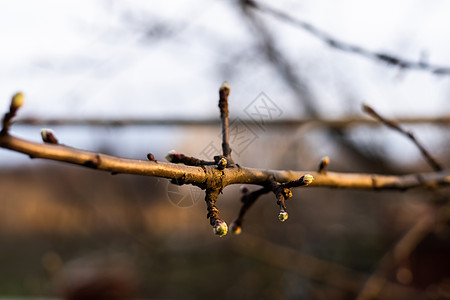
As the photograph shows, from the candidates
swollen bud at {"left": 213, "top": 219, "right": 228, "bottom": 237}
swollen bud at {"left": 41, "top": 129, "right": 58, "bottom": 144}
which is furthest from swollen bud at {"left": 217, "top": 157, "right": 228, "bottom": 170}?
swollen bud at {"left": 41, "top": 129, "right": 58, "bottom": 144}

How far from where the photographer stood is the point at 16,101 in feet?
1.12

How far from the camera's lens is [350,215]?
4.13 meters

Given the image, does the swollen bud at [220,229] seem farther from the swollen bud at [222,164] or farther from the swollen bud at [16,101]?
the swollen bud at [16,101]

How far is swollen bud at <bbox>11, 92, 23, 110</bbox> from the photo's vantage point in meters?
0.34

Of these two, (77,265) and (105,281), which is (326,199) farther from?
(77,265)

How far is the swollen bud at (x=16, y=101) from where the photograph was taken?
1.11 ft

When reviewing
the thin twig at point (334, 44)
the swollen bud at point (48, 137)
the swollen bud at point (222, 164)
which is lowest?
the swollen bud at point (48, 137)

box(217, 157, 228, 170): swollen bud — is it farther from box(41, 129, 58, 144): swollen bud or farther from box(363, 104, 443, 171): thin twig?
box(363, 104, 443, 171): thin twig

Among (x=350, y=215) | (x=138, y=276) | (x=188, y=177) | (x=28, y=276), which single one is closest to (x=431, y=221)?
(x=188, y=177)

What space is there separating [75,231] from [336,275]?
8.08 m

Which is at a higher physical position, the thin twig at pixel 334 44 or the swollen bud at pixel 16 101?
the thin twig at pixel 334 44

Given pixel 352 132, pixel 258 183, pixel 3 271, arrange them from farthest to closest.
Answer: pixel 3 271
pixel 352 132
pixel 258 183

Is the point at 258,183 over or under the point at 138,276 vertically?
under

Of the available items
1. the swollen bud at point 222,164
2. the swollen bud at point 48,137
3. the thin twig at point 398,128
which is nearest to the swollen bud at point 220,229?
the swollen bud at point 222,164
